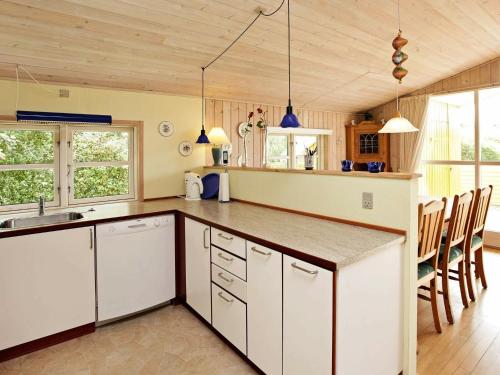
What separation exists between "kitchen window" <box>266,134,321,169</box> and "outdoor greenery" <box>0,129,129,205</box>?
2.10m

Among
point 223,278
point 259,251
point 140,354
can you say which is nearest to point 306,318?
point 259,251

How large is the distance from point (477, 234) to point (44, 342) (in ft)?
12.5

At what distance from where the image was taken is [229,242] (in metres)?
2.06

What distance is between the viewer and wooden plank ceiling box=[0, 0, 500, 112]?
2184 mm

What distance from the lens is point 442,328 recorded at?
2375mm

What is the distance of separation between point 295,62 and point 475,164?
3.21m

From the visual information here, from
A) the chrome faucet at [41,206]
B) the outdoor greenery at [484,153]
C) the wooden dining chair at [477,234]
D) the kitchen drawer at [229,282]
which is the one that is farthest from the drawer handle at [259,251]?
the outdoor greenery at [484,153]

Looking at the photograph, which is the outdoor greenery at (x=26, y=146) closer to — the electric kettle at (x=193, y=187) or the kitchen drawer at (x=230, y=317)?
the electric kettle at (x=193, y=187)

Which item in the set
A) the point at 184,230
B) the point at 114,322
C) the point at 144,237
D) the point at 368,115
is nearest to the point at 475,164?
the point at 368,115

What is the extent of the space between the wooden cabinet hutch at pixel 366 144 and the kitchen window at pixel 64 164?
372 centimetres

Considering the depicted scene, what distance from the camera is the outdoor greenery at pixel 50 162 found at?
2744mm

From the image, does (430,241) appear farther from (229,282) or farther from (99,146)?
(99,146)

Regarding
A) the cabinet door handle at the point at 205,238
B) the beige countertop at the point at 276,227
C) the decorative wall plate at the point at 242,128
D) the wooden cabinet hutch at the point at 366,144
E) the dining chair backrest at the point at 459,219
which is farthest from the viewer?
the wooden cabinet hutch at the point at 366,144

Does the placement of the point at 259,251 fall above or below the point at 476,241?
above
